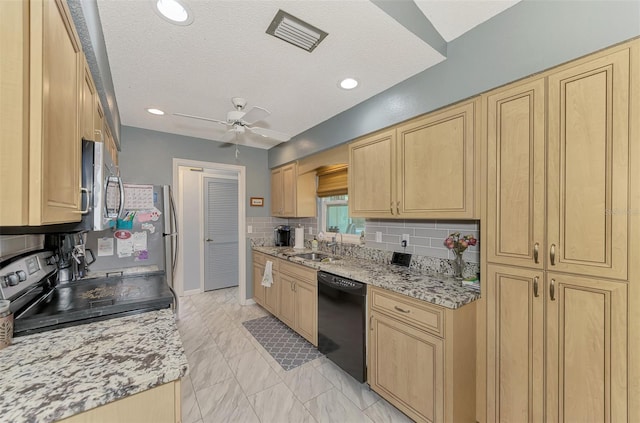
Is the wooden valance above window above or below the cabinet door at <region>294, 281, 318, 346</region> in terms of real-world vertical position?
above

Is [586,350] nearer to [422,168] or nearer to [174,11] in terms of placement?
[422,168]

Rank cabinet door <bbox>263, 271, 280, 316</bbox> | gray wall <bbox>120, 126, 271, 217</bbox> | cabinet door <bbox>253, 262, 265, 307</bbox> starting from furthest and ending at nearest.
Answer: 1. cabinet door <bbox>253, 262, 265, 307</bbox>
2. cabinet door <bbox>263, 271, 280, 316</bbox>
3. gray wall <bbox>120, 126, 271, 217</bbox>

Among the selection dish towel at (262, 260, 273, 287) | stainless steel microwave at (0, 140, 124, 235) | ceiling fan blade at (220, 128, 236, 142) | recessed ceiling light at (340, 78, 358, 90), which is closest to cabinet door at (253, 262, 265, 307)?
dish towel at (262, 260, 273, 287)

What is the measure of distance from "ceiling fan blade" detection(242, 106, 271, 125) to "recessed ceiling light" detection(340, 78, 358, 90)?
0.64 meters

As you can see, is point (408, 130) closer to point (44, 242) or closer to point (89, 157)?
point (89, 157)

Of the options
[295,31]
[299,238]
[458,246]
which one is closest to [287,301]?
[299,238]

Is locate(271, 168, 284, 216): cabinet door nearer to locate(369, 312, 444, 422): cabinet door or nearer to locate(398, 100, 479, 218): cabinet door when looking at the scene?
locate(398, 100, 479, 218): cabinet door

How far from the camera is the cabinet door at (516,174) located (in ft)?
4.53

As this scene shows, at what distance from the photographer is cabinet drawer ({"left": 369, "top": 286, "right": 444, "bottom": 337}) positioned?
1.58 metres

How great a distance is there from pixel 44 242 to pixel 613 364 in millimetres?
3228

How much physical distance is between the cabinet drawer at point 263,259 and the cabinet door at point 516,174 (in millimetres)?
2366

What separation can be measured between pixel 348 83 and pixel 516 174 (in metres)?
Result: 1.33

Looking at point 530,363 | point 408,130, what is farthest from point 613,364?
point 408,130

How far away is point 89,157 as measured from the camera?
1.04 metres
